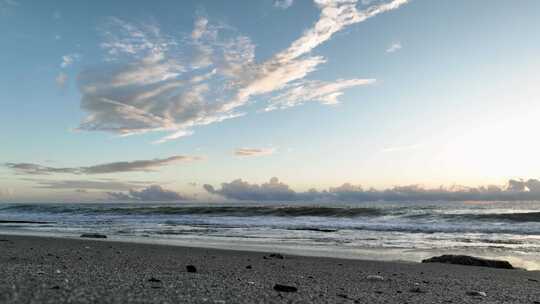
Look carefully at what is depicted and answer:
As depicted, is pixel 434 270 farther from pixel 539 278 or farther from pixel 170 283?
pixel 170 283

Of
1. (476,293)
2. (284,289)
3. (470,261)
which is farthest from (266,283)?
(470,261)

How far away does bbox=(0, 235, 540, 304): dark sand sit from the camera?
4.22 m

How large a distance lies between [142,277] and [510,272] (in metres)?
7.91

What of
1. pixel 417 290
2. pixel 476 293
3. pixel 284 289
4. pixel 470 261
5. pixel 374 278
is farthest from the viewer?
pixel 470 261

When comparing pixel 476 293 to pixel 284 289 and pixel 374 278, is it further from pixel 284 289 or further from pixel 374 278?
pixel 284 289

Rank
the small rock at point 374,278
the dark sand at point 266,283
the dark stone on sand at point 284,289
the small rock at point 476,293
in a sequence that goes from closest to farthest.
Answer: the dark sand at point 266,283
the dark stone on sand at point 284,289
the small rock at point 476,293
the small rock at point 374,278

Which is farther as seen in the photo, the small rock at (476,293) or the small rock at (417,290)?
the small rock at (417,290)

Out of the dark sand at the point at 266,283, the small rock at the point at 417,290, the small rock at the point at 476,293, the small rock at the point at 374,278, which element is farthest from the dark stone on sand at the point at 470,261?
the small rock at the point at 417,290

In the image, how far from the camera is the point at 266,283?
19.6 feet

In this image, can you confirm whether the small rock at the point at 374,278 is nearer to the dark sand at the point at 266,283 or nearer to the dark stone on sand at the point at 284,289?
the dark sand at the point at 266,283

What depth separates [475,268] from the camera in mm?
9438

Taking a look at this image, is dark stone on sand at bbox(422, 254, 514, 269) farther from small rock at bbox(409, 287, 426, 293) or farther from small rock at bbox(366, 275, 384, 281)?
small rock at bbox(409, 287, 426, 293)

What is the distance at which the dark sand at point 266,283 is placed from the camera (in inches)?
166

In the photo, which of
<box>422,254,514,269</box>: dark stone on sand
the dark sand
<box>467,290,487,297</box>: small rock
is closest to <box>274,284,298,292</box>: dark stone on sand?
the dark sand
